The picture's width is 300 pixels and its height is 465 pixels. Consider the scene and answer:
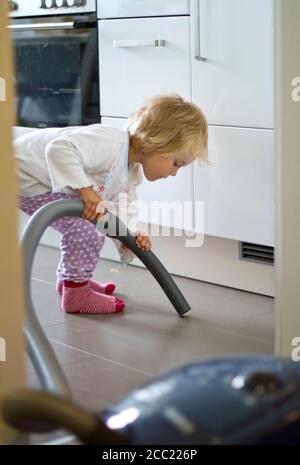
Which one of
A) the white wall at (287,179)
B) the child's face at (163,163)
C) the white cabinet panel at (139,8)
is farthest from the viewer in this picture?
the white cabinet panel at (139,8)

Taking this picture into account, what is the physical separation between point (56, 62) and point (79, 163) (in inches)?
33.0

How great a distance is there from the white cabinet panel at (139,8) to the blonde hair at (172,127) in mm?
273

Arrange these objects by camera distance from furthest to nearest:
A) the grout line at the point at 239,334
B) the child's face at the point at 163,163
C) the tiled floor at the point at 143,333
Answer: the child's face at the point at 163,163, the grout line at the point at 239,334, the tiled floor at the point at 143,333

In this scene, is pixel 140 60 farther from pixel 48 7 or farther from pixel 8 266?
pixel 8 266

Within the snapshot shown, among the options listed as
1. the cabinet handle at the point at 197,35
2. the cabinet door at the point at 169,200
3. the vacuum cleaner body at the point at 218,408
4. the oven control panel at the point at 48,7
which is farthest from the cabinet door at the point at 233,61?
the vacuum cleaner body at the point at 218,408

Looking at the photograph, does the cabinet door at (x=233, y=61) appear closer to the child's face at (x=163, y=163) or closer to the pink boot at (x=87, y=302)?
the child's face at (x=163, y=163)

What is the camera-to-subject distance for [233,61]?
2.39 metres

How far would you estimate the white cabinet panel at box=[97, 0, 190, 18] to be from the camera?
2.53 m

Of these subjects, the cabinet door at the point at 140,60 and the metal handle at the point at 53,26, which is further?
the metal handle at the point at 53,26

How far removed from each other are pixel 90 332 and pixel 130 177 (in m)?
0.49

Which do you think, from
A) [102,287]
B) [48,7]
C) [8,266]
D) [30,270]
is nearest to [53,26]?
[48,7]

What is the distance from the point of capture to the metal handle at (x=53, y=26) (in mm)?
2824

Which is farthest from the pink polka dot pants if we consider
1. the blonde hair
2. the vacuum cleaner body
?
the vacuum cleaner body
